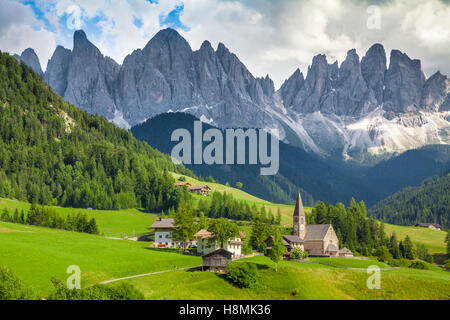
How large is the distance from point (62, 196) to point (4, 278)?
409ft

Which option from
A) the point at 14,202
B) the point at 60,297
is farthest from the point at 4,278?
the point at 14,202

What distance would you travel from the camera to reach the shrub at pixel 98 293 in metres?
60.3

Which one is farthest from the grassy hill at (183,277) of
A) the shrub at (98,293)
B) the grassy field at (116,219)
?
the grassy field at (116,219)

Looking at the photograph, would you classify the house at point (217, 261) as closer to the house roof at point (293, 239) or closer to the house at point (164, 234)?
the house at point (164, 234)

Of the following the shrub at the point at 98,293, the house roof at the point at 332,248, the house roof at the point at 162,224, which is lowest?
the house roof at the point at 332,248

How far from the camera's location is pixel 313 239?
146 m

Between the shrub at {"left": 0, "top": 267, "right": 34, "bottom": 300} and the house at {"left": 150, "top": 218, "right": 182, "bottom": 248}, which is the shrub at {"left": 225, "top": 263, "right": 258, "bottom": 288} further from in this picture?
the house at {"left": 150, "top": 218, "right": 182, "bottom": 248}

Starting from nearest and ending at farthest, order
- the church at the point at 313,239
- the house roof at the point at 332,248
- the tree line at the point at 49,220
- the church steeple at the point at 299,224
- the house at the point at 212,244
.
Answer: the house at the point at 212,244 < the tree line at the point at 49,220 < the church at the point at 313,239 < the house roof at the point at 332,248 < the church steeple at the point at 299,224

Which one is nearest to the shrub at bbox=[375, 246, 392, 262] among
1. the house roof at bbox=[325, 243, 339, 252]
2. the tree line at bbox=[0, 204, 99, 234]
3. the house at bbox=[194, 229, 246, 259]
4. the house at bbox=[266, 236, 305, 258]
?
the house roof at bbox=[325, 243, 339, 252]

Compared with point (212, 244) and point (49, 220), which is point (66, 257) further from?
point (49, 220)

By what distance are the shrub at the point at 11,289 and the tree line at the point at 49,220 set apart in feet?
235

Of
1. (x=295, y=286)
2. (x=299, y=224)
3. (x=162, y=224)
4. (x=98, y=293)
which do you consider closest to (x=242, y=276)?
(x=295, y=286)

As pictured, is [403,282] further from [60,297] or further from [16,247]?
[16,247]

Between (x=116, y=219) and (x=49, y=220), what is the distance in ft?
107
